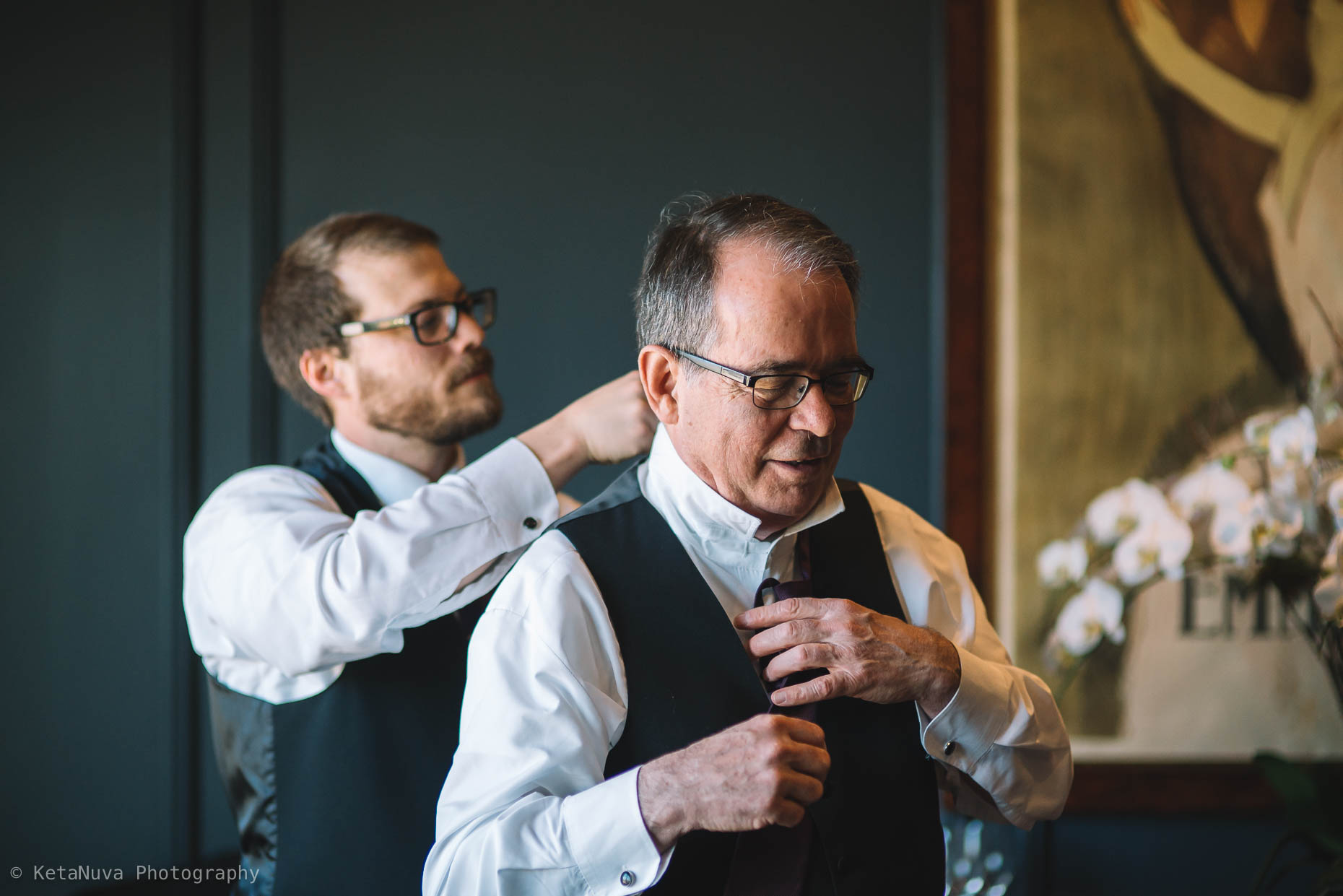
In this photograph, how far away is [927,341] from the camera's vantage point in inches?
109

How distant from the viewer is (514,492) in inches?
65.6

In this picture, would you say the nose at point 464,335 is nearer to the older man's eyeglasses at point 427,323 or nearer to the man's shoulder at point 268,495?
the older man's eyeglasses at point 427,323

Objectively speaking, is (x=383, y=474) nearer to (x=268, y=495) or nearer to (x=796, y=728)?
(x=268, y=495)

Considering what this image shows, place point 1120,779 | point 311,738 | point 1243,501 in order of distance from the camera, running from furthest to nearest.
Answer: point 1120,779
point 1243,501
point 311,738

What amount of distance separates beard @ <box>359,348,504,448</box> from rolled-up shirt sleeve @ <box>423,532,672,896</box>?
0.72 meters

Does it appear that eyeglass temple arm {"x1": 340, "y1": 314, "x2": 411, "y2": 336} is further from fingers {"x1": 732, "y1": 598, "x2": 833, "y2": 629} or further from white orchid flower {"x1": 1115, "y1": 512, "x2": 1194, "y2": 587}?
white orchid flower {"x1": 1115, "y1": 512, "x2": 1194, "y2": 587}

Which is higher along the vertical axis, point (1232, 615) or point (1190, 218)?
point (1190, 218)

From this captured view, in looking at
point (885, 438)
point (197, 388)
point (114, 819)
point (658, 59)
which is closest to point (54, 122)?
point (197, 388)

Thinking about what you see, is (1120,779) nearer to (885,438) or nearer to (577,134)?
(885,438)

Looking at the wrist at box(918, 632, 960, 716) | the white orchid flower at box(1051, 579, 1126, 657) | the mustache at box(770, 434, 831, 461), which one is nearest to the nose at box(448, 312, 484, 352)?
the mustache at box(770, 434, 831, 461)

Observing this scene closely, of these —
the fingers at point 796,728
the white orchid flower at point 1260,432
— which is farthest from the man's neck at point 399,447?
the white orchid flower at point 1260,432

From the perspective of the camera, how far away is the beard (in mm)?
1931

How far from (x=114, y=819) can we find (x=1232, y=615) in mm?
3101

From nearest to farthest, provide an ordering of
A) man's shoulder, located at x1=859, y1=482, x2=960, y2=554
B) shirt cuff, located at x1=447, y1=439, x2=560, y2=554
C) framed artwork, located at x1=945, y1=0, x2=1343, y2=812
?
man's shoulder, located at x1=859, y1=482, x2=960, y2=554 < shirt cuff, located at x1=447, y1=439, x2=560, y2=554 < framed artwork, located at x1=945, y1=0, x2=1343, y2=812
